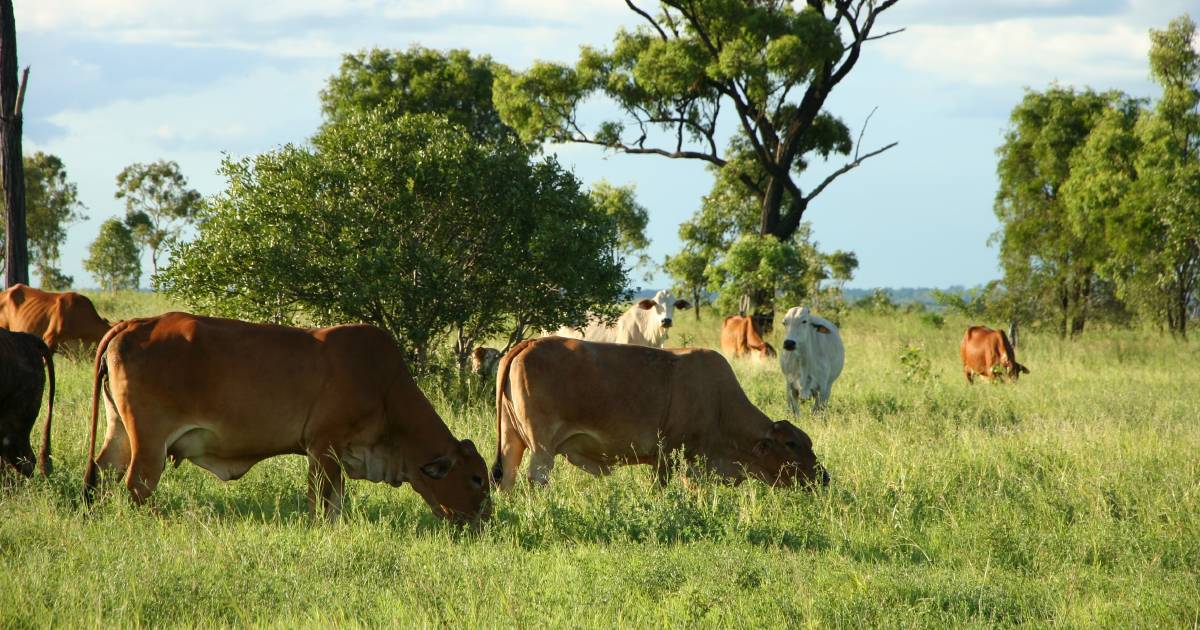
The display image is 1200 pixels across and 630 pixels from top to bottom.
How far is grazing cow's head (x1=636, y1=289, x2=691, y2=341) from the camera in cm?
1728

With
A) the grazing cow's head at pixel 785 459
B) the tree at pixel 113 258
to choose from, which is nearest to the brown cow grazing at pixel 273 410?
the grazing cow's head at pixel 785 459

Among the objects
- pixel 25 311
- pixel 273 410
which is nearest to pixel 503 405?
pixel 273 410

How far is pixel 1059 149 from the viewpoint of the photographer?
1171 inches

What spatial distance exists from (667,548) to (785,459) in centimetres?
193

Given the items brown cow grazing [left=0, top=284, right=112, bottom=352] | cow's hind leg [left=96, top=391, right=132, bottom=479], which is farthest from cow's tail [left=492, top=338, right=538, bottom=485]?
brown cow grazing [left=0, top=284, right=112, bottom=352]

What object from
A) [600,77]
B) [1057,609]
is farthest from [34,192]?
[1057,609]

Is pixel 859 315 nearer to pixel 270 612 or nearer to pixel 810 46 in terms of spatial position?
pixel 810 46

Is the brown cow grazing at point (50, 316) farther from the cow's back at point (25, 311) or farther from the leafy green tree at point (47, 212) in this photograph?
the leafy green tree at point (47, 212)

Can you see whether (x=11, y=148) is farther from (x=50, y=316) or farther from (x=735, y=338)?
(x=735, y=338)

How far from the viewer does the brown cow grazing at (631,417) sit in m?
8.02

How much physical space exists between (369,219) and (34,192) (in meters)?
41.1

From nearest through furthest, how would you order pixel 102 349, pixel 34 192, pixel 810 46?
pixel 102 349, pixel 810 46, pixel 34 192

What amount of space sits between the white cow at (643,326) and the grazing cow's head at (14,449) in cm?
1006

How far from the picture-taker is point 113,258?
49.4m
